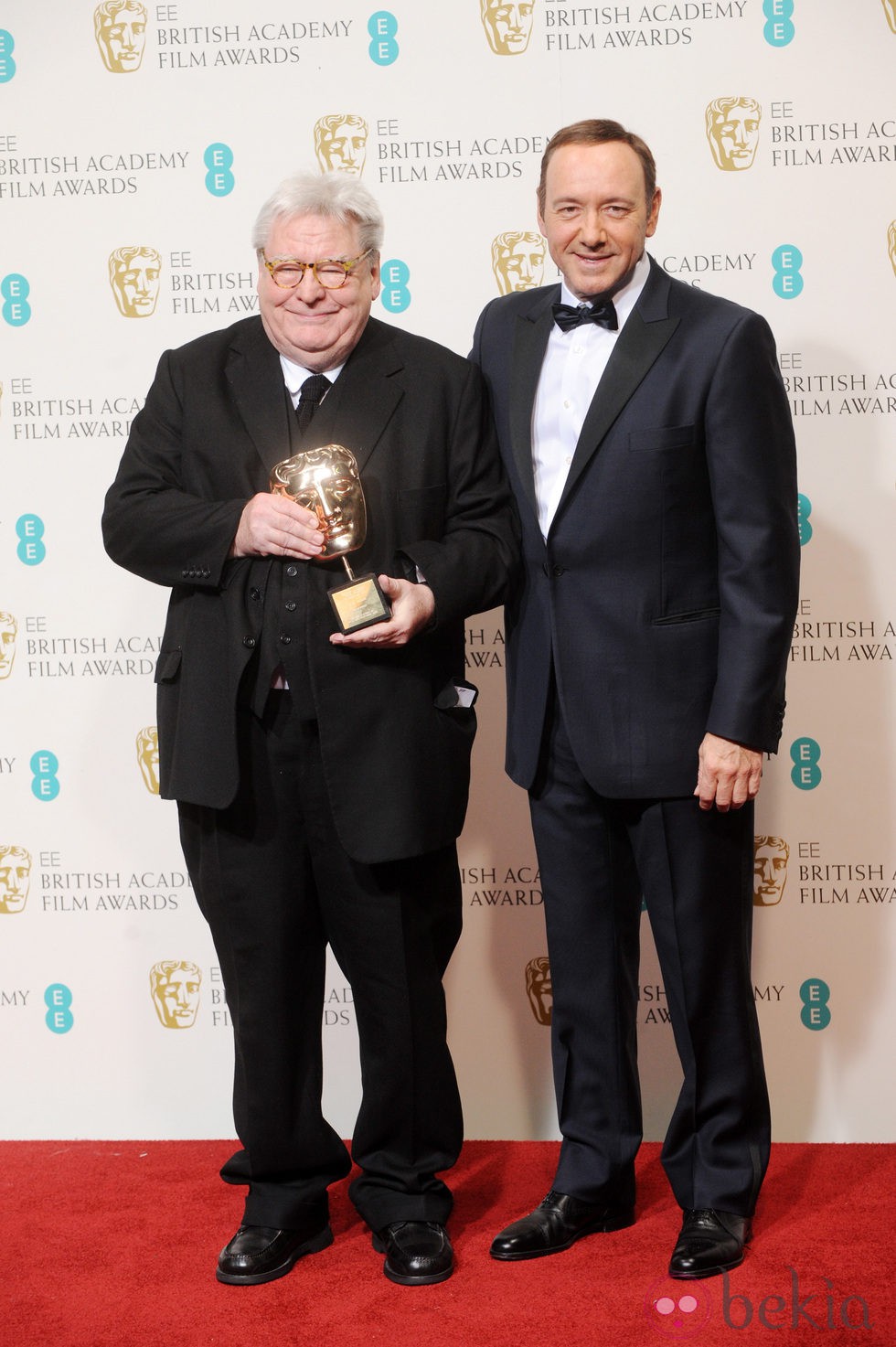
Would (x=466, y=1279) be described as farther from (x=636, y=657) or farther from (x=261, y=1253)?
(x=636, y=657)

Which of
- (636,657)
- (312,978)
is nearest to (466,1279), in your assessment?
(312,978)

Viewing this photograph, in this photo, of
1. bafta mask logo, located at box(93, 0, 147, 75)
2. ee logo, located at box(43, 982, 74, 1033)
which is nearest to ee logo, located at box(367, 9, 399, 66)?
bafta mask logo, located at box(93, 0, 147, 75)

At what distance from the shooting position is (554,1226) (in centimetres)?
261

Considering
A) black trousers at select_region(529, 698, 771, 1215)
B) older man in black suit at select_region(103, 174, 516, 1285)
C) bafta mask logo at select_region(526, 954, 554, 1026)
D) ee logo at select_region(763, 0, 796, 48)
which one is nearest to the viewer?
older man in black suit at select_region(103, 174, 516, 1285)

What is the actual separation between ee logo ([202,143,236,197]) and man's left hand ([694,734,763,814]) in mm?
1798

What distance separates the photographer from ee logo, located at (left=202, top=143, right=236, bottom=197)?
127 inches

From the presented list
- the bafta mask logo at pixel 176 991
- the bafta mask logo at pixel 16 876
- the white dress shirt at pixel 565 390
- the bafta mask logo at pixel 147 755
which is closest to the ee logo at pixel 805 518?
the white dress shirt at pixel 565 390

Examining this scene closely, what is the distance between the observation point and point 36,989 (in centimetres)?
345

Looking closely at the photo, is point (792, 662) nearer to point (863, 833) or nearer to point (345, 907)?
point (863, 833)

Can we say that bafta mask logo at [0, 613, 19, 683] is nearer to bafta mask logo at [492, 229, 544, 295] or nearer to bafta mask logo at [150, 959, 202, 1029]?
bafta mask logo at [150, 959, 202, 1029]

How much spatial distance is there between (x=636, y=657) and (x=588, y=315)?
62 cm

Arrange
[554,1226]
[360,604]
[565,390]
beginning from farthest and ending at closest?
1. [554,1226]
2. [565,390]
3. [360,604]

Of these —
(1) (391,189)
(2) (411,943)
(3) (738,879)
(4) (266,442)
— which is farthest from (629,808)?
(1) (391,189)

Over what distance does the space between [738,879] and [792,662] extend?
2.86 feet
